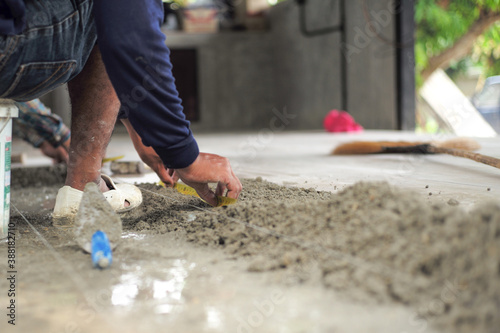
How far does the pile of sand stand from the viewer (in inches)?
28.3

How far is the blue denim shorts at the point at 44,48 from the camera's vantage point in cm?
114

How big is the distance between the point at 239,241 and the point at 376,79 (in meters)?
4.89

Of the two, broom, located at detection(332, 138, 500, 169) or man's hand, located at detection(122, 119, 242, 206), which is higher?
man's hand, located at detection(122, 119, 242, 206)

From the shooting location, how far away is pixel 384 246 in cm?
87

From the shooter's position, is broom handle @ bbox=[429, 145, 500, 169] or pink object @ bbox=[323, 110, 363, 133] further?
pink object @ bbox=[323, 110, 363, 133]

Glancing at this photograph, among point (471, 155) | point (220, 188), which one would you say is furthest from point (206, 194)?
point (471, 155)

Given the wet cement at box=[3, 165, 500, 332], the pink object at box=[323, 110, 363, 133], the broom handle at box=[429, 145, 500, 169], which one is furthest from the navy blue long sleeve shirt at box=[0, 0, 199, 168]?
the pink object at box=[323, 110, 363, 133]

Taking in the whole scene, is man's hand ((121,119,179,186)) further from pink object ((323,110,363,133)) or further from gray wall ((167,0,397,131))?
gray wall ((167,0,397,131))

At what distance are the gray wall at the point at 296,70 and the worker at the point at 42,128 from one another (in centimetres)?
374

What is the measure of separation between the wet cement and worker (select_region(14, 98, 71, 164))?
1.40 metres

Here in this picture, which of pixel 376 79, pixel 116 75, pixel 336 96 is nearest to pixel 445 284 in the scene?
pixel 116 75

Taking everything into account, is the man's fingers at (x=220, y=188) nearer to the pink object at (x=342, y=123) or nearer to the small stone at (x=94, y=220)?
the small stone at (x=94, y=220)

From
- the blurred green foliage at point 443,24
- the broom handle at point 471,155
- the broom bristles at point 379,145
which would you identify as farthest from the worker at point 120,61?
the blurred green foliage at point 443,24

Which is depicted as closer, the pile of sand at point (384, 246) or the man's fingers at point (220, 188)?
the pile of sand at point (384, 246)
